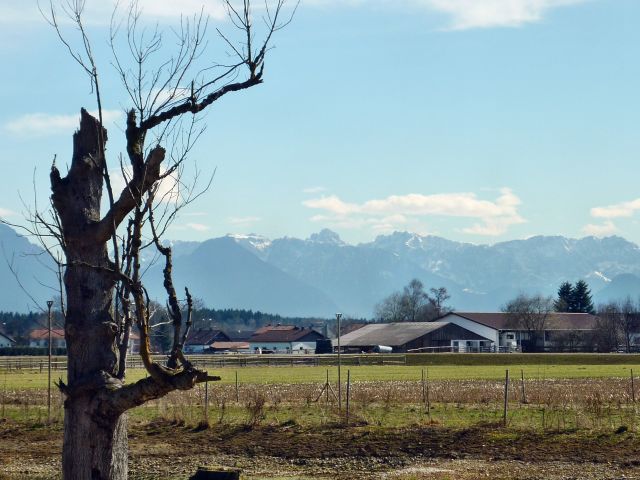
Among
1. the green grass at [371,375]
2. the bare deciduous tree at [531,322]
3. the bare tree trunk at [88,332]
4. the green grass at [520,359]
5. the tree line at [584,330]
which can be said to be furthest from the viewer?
the bare deciduous tree at [531,322]

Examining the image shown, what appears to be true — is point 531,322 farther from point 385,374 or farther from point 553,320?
point 385,374

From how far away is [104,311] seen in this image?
43.0 ft

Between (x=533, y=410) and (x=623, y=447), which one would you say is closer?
(x=623, y=447)

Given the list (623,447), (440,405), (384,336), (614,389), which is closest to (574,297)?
(384,336)

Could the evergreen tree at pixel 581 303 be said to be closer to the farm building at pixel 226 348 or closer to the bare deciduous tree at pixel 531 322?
the bare deciduous tree at pixel 531 322

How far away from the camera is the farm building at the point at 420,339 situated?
411 ft

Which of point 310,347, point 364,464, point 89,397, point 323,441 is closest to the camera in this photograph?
point 89,397

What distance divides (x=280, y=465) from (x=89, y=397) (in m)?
12.1

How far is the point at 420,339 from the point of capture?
413 feet

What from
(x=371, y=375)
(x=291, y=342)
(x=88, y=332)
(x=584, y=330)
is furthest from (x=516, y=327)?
(x=88, y=332)

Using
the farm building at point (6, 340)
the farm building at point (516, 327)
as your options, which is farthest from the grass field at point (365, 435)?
the farm building at point (6, 340)

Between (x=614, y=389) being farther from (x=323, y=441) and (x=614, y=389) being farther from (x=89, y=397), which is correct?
(x=89, y=397)

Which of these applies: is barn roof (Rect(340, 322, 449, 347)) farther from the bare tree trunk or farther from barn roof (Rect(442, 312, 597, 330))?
the bare tree trunk

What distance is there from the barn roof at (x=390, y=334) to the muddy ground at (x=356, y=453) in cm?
9613
